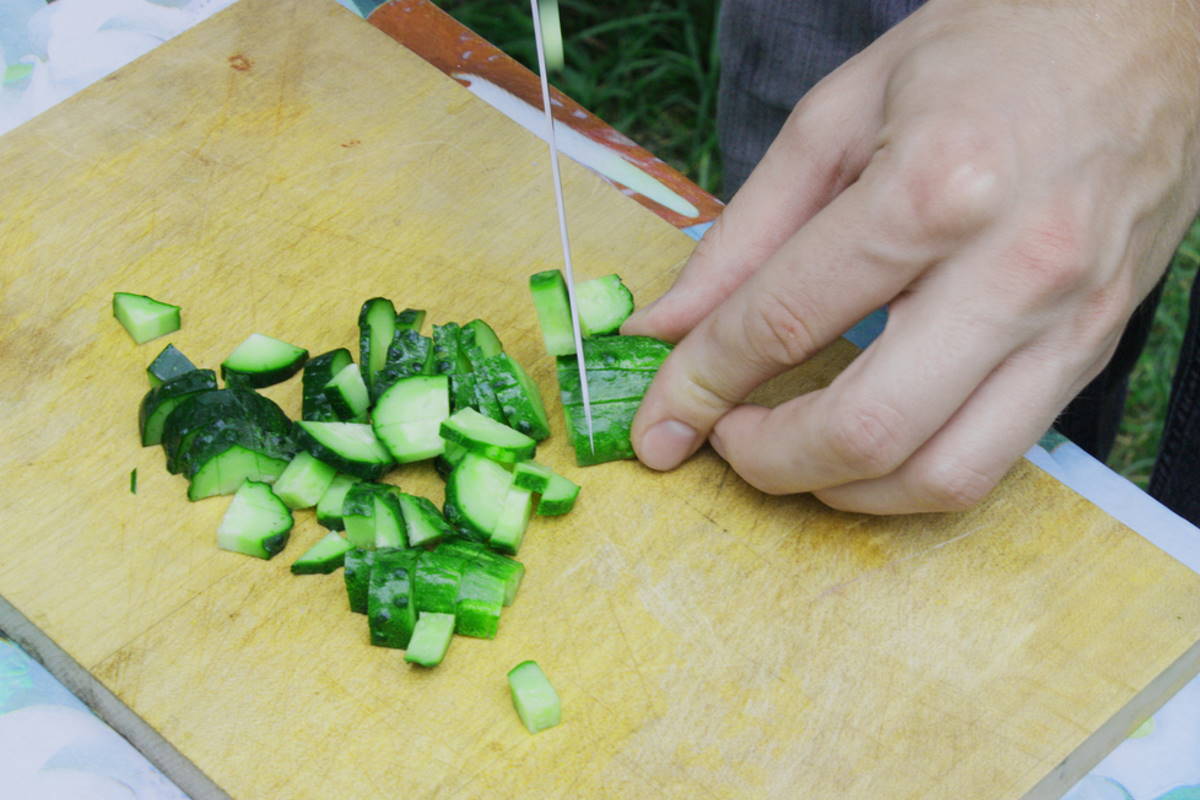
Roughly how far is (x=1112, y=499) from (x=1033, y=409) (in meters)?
0.67

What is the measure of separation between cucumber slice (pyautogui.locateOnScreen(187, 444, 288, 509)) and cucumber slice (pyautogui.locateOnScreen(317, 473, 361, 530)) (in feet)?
0.26

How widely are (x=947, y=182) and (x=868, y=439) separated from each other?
472 millimetres

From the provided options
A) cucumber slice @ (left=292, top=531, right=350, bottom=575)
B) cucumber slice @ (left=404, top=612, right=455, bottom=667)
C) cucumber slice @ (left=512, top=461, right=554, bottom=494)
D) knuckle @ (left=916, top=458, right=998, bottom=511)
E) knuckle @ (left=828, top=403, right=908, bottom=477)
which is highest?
knuckle @ (left=828, top=403, right=908, bottom=477)

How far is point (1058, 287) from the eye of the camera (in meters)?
2.29

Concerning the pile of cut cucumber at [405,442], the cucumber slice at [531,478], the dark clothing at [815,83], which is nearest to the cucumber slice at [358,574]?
the pile of cut cucumber at [405,442]

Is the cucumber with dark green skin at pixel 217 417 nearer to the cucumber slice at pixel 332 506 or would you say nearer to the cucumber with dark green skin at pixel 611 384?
the cucumber slice at pixel 332 506

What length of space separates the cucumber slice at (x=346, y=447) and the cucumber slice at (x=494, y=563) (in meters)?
0.24

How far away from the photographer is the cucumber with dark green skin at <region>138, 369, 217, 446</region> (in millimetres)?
2801

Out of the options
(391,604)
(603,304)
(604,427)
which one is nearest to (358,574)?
(391,604)

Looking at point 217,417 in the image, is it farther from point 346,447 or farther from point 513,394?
point 513,394

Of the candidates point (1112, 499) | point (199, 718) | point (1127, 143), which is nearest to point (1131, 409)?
point (1112, 499)

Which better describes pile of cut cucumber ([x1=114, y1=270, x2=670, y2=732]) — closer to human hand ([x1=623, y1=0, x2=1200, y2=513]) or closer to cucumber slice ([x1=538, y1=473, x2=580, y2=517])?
cucumber slice ([x1=538, y1=473, x2=580, y2=517])

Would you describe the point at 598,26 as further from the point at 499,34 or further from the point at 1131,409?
the point at 1131,409

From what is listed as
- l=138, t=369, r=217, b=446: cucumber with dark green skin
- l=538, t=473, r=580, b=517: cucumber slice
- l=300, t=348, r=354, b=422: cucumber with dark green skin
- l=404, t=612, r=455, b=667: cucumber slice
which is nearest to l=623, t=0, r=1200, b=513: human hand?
l=538, t=473, r=580, b=517: cucumber slice
